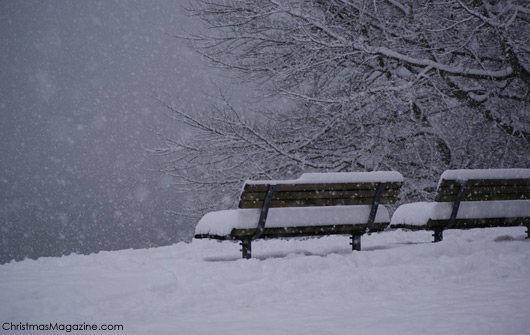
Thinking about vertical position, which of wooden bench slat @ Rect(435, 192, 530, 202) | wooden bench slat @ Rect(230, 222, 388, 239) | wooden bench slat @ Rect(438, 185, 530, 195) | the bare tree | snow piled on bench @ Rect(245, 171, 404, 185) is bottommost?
wooden bench slat @ Rect(230, 222, 388, 239)

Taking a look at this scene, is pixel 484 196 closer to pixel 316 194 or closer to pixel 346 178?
pixel 346 178

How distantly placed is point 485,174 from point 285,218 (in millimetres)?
2802

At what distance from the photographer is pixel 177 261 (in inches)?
279

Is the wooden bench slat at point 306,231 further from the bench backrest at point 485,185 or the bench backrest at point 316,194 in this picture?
the bench backrest at point 485,185

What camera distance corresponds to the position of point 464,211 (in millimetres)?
8031

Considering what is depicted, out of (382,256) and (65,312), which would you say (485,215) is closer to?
(382,256)

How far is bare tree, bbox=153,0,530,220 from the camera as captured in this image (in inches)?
456

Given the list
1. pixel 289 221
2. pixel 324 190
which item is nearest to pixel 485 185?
pixel 324 190

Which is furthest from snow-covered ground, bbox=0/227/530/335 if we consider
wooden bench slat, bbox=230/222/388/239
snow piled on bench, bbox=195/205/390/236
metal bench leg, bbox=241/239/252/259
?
metal bench leg, bbox=241/239/252/259

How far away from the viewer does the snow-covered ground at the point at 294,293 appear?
3.86 meters

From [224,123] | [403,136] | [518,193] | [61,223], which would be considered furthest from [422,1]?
[61,223]

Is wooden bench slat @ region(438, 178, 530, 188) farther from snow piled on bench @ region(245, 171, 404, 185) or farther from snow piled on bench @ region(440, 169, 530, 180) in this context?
snow piled on bench @ region(245, 171, 404, 185)

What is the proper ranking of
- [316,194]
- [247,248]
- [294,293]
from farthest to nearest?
[316,194] → [247,248] → [294,293]

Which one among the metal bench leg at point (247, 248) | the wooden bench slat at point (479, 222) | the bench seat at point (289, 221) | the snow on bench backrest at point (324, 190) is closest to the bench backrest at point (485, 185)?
the wooden bench slat at point (479, 222)
